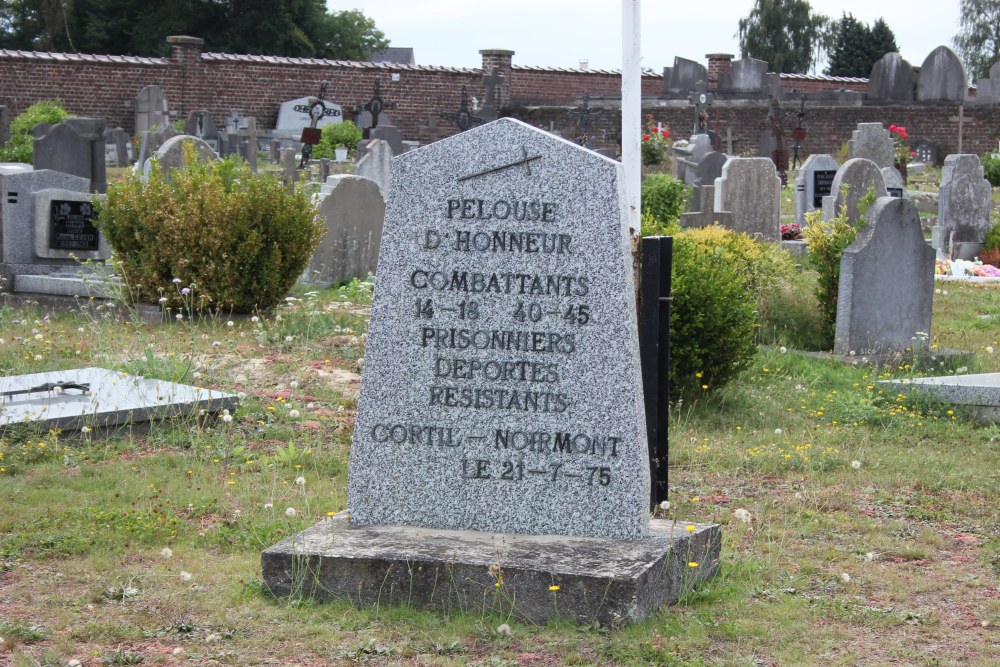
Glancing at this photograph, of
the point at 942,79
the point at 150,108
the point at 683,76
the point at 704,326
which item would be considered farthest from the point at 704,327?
the point at 683,76

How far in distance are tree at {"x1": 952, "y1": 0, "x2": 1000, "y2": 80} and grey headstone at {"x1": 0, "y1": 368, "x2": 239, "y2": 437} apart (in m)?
53.2

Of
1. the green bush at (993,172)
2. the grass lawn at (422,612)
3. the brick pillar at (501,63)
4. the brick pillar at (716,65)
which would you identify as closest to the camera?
the grass lawn at (422,612)

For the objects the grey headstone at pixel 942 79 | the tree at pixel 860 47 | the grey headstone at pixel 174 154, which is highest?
the tree at pixel 860 47

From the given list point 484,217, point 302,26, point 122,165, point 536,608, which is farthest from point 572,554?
point 302,26

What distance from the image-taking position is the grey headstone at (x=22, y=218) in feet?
34.8

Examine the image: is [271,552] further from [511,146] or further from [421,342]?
[511,146]

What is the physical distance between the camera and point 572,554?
3984 millimetres

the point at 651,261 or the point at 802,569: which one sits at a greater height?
the point at 651,261

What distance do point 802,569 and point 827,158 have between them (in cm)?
1301

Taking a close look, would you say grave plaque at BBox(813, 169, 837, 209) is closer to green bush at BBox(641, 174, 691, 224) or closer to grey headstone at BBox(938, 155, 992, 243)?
grey headstone at BBox(938, 155, 992, 243)

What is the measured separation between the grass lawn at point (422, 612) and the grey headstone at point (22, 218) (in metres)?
2.45

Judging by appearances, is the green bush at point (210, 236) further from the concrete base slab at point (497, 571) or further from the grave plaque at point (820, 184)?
the grave plaque at point (820, 184)

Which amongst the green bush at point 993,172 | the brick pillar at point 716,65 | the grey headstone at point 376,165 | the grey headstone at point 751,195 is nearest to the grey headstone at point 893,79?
the brick pillar at point 716,65

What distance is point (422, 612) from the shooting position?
3906mm
